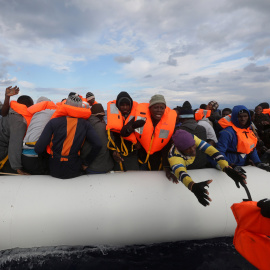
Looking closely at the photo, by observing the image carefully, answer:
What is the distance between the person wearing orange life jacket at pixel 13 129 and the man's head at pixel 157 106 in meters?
1.70

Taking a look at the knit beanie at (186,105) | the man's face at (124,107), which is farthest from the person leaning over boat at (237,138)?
the knit beanie at (186,105)

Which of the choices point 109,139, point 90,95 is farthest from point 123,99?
point 90,95

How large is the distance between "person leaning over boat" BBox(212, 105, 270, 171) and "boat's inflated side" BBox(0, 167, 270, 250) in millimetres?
488

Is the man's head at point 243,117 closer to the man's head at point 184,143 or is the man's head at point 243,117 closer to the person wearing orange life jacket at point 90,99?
the man's head at point 184,143

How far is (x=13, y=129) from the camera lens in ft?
8.62

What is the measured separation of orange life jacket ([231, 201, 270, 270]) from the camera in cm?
132

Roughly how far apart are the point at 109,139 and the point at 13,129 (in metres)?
1.27

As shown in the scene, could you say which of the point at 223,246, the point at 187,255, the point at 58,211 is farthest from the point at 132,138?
the point at 223,246

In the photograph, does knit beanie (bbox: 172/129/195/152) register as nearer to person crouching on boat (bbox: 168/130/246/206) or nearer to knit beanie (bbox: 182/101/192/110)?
person crouching on boat (bbox: 168/130/246/206)

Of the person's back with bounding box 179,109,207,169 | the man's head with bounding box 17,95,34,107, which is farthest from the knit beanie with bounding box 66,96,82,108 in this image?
the person's back with bounding box 179,109,207,169

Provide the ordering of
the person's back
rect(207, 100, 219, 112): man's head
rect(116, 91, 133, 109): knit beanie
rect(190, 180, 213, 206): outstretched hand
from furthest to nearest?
rect(207, 100, 219, 112): man's head
the person's back
rect(116, 91, 133, 109): knit beanie
rect(190, 180, 213, 206): outstretched hand

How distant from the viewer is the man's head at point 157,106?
262 cm

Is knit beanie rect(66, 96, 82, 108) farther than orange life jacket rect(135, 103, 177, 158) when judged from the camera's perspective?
No

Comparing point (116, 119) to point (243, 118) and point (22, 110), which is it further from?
point (243, 118)
